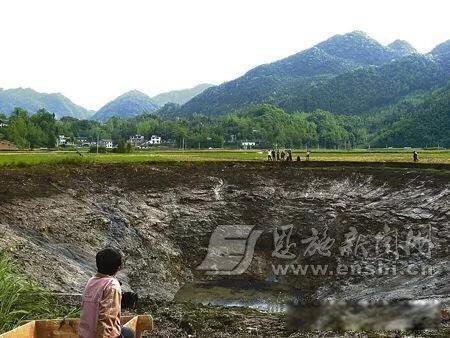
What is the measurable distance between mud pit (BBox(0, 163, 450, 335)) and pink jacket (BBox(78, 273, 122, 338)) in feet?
24.6

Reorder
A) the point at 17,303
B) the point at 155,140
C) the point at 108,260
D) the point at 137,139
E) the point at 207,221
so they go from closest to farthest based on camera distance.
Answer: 1. the point at 108,260
2. the point at 17,303
3. the point at 207,221
4. the point at 155,140
5. the point at 137,139

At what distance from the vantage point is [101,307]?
7293 mm

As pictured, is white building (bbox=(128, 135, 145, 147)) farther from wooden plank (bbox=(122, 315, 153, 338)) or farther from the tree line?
wooden plank (bbox=(122, 315, 153, 338))

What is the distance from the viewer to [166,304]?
1806 cm

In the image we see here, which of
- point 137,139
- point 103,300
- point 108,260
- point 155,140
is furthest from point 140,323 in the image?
point 137,139

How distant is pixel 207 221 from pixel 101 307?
994 inches

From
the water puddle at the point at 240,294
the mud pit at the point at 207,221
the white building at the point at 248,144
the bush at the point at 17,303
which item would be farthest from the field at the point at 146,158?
the white building at the point at 248,144

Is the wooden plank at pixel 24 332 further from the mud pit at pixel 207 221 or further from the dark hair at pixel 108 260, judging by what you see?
the mud pit at pixel 207 221

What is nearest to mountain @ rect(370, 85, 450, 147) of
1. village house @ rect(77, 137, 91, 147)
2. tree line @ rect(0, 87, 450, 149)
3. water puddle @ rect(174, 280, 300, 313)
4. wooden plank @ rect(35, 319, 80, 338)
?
tree line @ rect(0, 87, 450, 149)

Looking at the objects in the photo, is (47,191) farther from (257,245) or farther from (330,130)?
(330,130)

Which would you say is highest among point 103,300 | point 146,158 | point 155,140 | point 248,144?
point 155,140

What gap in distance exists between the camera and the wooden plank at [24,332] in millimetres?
7779

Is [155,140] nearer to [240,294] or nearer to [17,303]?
[240,294]

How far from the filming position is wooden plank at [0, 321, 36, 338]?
7.78 m
